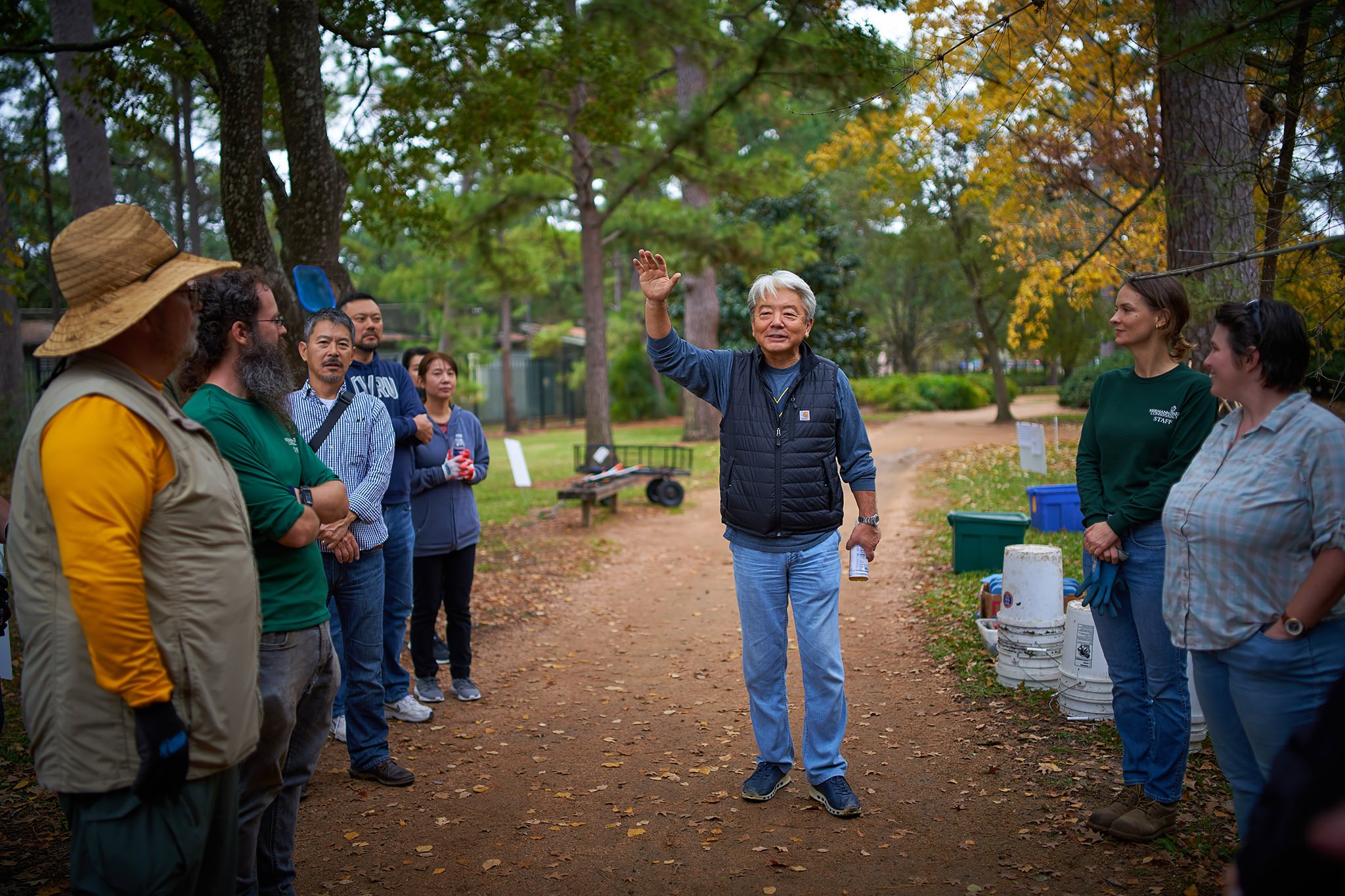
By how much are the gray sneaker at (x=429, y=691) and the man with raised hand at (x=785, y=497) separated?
2.36 m

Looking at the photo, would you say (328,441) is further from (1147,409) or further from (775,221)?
(775,221)

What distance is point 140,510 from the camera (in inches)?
90.5

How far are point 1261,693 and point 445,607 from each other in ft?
14.7

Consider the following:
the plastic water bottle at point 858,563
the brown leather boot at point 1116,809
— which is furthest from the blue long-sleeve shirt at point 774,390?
the brown leather boot at point 1116,809

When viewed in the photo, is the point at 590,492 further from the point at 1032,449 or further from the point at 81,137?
the point at 81,137

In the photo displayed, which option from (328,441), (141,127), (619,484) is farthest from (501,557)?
(328,441)

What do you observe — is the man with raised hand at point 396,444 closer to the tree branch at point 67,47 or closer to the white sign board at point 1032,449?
the tree branch at point 67,47

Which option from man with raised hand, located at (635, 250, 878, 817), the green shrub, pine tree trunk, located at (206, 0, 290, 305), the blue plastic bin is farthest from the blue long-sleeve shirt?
the green shrub

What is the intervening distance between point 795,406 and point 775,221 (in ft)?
83.1

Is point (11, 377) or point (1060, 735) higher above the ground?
point (11, 377)

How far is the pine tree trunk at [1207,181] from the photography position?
5551 mm

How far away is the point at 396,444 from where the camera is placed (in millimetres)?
5445

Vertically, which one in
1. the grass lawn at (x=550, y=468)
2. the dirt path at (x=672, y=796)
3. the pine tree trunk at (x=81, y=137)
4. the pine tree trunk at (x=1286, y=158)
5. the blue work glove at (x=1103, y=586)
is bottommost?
the dirt path at (x=672, y=796)

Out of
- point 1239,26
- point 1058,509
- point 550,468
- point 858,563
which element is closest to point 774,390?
point 858,563
